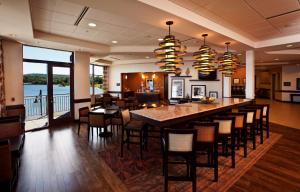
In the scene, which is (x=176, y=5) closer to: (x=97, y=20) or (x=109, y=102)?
(x=97, y=20)

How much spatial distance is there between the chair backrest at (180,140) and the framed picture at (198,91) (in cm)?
763

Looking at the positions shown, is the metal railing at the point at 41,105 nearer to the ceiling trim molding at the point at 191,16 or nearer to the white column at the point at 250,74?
the ceiling trim molding at the point at 191,16

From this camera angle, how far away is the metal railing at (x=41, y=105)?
21.4ft

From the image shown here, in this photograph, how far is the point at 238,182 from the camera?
9.07 feet

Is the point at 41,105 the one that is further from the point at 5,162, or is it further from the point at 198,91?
the point at 198,91

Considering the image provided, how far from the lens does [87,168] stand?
3279 millimetres

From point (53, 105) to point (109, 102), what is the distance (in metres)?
3.21

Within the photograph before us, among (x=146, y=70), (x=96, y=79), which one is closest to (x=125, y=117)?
(x=146, y=70)

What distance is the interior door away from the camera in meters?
6.49

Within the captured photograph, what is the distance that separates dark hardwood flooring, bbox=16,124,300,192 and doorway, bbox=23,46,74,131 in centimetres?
194

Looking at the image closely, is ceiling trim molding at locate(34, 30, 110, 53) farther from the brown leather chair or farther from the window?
the window

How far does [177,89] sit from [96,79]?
5.40 m

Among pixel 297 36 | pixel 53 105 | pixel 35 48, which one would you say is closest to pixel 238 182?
pixel 297 36

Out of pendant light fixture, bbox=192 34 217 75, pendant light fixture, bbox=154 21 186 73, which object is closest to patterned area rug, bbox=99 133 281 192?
pendant light fixture, bbox=154 21 186 73
